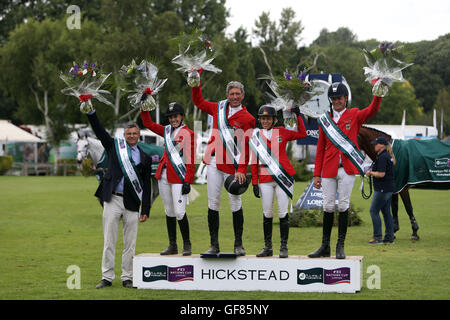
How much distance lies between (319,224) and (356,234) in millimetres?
1734

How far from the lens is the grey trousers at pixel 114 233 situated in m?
8.77

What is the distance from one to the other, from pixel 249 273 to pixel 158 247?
15.0ft

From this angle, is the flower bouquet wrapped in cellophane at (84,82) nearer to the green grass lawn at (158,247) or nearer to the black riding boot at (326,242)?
the green grass lawn at (158,247)

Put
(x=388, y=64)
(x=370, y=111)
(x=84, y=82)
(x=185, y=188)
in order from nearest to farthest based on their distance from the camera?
(x=388, y=64) → (x=370, y=111) → (x=84, y=82) → (x=185, y=188)

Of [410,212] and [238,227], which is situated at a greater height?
A: [238,227]

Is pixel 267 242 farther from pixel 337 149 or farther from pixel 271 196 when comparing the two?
pixel 337 149

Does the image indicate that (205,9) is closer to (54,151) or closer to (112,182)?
(54,151)

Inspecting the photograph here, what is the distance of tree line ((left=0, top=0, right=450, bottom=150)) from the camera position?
4316 cm

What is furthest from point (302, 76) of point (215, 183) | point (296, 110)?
point (215, 183)

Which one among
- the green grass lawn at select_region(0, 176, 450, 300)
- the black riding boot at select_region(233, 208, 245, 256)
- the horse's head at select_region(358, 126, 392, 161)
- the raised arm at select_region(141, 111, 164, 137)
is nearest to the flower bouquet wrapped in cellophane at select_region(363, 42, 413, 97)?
the black riding boot at select_region(233, 208, 245, 256)

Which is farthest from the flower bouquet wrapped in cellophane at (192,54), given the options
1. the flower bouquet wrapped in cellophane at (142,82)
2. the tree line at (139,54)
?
the tree line at (139,54)

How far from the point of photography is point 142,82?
357 inches

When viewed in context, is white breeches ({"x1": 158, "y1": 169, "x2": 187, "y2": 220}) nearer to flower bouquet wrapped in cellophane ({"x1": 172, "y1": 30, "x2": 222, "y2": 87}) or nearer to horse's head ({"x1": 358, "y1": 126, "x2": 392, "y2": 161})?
flower bouquet wrapped in cellophane ({"x1": 172, "y1": 30, "x2": 222, "y2": 87})

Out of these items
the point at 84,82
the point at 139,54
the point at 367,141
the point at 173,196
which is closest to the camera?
the point at 84,82
